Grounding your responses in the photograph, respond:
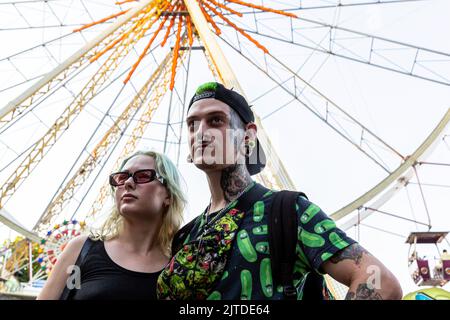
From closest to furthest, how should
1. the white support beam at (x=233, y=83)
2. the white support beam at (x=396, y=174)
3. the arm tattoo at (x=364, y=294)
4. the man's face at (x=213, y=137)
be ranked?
the arm tattoo at (x=364, y=294) → the man's face at (x=213, y=137) → the white support beam at (x=233, y=83) → the white support beam at (x=396, y=174)

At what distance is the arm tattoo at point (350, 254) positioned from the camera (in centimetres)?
177

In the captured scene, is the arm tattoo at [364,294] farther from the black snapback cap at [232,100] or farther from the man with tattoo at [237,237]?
the black snapback cap at [232,100]

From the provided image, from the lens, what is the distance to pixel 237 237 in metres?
2.12

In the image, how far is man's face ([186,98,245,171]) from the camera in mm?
2430

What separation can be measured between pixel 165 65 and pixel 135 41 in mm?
2611

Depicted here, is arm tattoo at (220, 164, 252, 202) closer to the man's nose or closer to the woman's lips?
the man's nose

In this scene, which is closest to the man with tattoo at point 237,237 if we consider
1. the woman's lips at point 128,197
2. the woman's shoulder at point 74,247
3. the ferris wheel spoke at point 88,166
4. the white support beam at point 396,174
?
the woman's lips at point 128,197

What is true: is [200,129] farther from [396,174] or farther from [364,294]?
[396,174]

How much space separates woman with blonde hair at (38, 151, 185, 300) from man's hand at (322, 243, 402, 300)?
1.27 metres

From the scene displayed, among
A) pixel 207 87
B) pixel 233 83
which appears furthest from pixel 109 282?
pixel 233 83

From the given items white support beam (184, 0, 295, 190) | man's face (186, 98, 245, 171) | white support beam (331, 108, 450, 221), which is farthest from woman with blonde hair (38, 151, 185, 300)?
white support beam (331, 108, 450, 221)

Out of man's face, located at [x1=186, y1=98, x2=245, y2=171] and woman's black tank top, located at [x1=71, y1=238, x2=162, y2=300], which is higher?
man's face, located at [x1=186, y1=98, x2=245, y2=171]

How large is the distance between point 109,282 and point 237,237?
98cm
